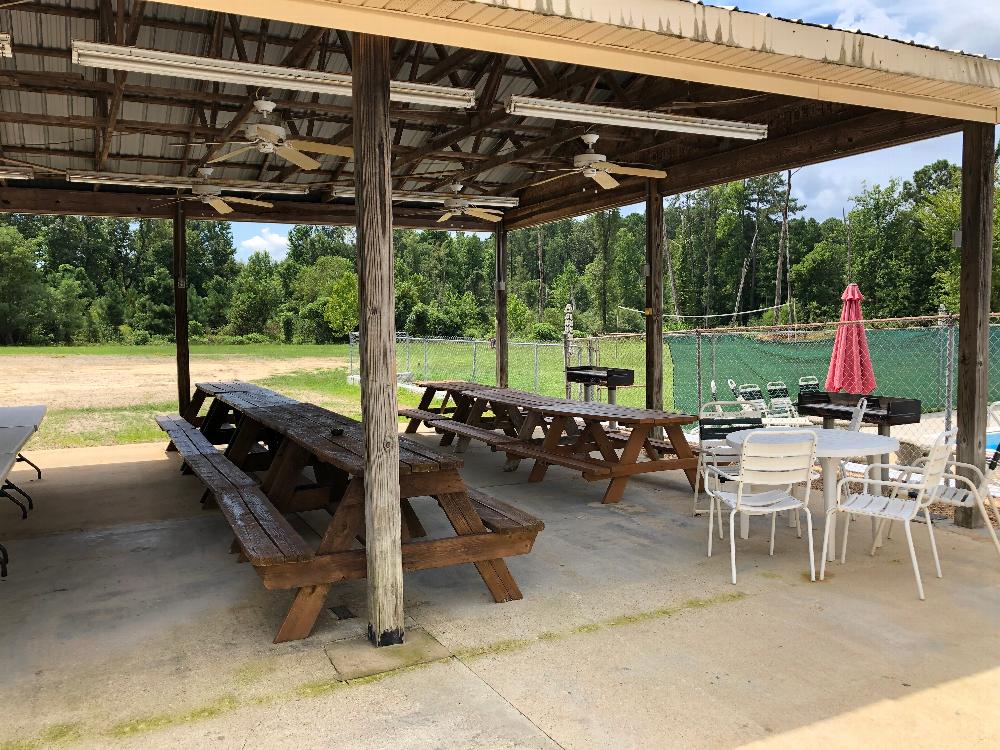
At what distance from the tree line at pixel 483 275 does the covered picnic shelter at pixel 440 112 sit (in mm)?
24919

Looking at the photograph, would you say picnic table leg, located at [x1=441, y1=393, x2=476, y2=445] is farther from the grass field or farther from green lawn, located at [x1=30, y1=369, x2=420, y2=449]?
green lawn, located at [x1=30, y1=369, x2=420, y2=449]

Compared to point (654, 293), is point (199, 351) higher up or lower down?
lower down

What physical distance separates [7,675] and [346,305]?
107ft

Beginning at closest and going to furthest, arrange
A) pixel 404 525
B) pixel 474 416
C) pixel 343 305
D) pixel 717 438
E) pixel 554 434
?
pixel 404 525
pixel 717 438
pixel 554 434
pixel 474 416
pixel 343 305

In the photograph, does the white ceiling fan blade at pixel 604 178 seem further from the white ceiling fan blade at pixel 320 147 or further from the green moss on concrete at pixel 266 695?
the green moss on concrete at pixel 266 695

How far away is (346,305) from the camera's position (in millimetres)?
35156

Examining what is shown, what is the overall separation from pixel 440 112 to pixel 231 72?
2695mm

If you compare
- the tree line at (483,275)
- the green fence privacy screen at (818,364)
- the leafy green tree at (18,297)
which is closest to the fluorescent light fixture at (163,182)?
the green fence privacy screen at (818,364)

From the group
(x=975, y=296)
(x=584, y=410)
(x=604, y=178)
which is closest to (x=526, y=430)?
(x=584, y=410)

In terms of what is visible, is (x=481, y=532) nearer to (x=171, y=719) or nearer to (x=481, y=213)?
(x=171, y=719)

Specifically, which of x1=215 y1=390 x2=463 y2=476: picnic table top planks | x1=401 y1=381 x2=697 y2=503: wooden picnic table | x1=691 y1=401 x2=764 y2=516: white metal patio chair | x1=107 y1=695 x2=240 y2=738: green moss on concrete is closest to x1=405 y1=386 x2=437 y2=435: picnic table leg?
x1=401 y1=381 x2=697 y2=503: wooden picnic table

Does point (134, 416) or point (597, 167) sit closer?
point (597, 167)

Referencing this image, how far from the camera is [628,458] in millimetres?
6234

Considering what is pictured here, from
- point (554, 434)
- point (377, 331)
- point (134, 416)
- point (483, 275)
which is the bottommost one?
point (134, 416)
